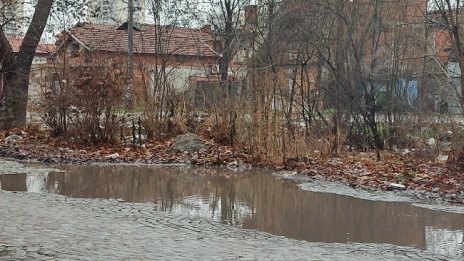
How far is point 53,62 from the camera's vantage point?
1956 centimetres

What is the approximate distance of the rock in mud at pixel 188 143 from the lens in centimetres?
1728

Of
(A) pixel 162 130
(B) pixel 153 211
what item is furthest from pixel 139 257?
(A) pixel 162 130

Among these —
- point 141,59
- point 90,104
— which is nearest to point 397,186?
point 90,104

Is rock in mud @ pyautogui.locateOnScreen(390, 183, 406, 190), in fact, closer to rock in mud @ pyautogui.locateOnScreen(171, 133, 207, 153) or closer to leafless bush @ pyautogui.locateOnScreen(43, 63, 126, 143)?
rock in mud @ pyautogui.locateOnScreen(171, 133, 207, 153)

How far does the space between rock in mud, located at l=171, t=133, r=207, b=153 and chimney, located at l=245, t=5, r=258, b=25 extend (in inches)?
279

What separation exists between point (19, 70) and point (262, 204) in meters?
13.6

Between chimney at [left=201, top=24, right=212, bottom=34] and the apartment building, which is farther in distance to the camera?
chimney at [left=201, top=24, right=212, bottom=34]

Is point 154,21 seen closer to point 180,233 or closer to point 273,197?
point 273,197

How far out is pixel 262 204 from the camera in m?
10.9

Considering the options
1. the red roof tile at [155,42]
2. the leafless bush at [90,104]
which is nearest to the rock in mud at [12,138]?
the leafless bush at [90,104]

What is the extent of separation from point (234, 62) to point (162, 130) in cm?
467

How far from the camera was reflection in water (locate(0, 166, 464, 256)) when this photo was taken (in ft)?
28.4

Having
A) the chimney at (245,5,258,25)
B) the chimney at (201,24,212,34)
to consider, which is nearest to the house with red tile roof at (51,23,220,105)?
the chimney at (245,5,258,25)

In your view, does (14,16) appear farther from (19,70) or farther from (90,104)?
(90,104)
